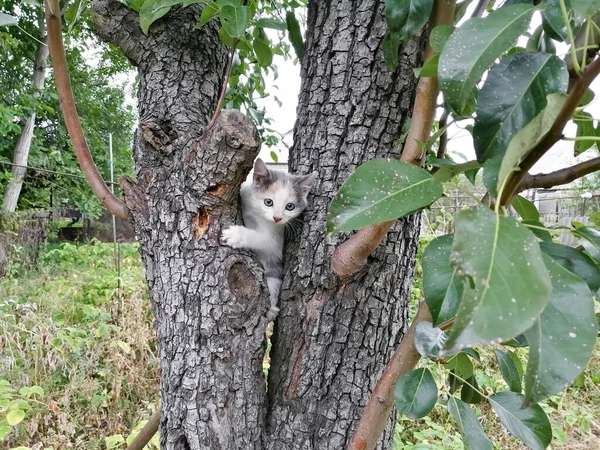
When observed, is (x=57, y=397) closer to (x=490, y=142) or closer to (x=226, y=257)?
(x=226, y=257)

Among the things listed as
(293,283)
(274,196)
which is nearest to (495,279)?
(293,283)

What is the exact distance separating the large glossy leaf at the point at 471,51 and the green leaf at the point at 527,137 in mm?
67

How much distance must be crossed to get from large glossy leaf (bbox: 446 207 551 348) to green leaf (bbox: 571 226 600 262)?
27cm

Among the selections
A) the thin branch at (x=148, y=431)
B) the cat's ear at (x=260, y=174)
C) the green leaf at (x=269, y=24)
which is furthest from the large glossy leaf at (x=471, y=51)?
the cat's ear at (x=260, y=174)

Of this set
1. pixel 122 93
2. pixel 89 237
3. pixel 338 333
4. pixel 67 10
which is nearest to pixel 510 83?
pixel 338 333

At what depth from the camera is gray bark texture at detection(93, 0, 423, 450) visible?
0.82 meters

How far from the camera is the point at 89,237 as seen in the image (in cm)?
760

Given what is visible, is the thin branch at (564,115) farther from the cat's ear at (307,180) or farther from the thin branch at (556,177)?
the cat's ear at (307,180)

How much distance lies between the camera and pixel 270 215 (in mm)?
1425

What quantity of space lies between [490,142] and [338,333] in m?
0.53

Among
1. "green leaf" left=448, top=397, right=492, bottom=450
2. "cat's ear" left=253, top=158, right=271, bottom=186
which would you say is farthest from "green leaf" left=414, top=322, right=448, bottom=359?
"cat's ear" left=253, top=158, right=271, bottom=186

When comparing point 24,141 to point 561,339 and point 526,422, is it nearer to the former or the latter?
point 526,422

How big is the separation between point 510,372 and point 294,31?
0.81 metres

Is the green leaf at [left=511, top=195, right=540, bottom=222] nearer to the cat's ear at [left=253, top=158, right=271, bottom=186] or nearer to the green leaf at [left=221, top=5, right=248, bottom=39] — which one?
the green leaf at [left=221, top=5, right=248, bottom=39]
